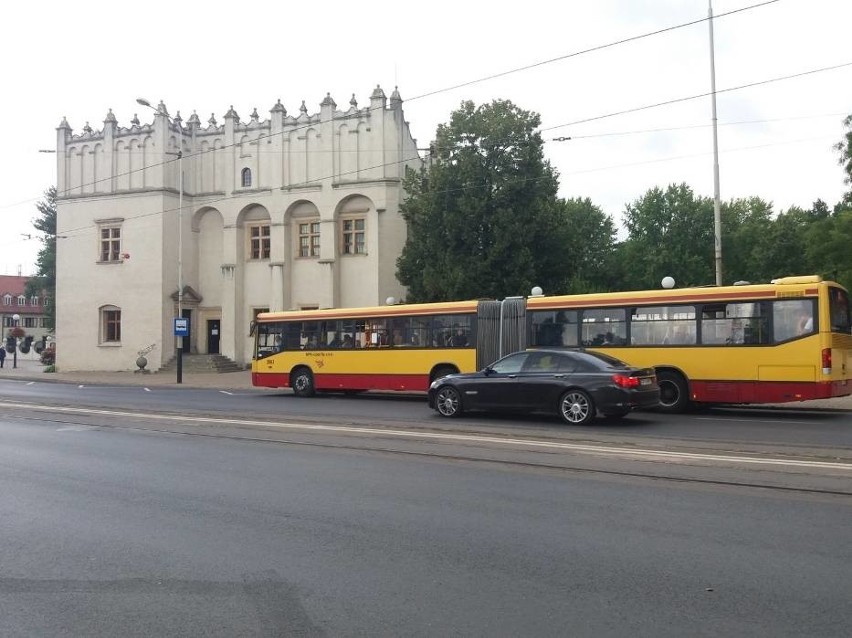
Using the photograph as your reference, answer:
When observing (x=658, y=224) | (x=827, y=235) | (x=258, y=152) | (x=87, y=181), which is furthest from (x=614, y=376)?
(x=658, y=224)

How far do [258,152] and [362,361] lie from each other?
68.2 feet

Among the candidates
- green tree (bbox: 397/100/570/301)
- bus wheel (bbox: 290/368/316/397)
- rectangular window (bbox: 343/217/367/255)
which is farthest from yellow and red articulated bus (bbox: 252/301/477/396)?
rectangular window (bbox: 343/217/367/255)

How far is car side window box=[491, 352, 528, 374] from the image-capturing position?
48.3 ft

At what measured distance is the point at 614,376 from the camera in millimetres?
13500

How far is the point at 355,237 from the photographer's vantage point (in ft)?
124

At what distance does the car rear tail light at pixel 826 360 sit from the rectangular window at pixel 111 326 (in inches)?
1389

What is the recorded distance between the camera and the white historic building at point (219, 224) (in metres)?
36.9

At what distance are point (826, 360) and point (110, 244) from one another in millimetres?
36141

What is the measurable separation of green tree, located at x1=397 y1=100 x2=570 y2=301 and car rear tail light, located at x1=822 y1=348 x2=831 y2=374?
1608cm

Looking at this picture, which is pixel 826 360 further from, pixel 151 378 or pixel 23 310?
pixel 23 310

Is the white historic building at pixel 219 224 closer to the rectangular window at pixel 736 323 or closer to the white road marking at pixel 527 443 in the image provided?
the white road marking at pixel 527 443

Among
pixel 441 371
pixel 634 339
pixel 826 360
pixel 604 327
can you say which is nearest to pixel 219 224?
pixel 441 371

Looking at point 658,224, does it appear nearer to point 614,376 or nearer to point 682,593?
point 614,376

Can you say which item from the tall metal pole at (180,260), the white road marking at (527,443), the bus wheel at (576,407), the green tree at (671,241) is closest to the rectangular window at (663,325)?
the bus wheel at (576,407)
